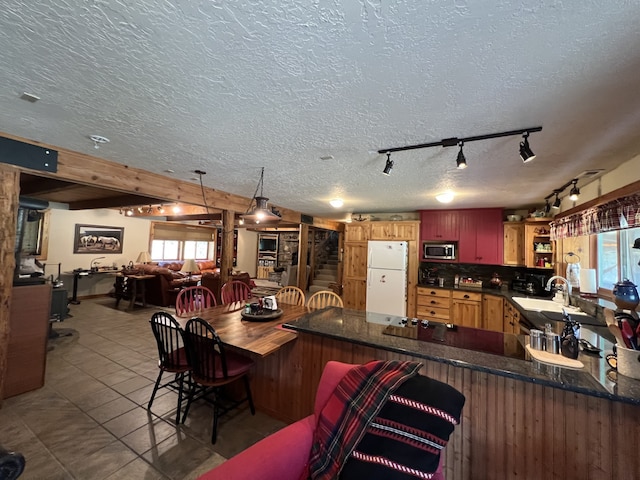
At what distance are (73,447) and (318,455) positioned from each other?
2016mm

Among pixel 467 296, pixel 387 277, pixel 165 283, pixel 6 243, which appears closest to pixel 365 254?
pixel 387 277

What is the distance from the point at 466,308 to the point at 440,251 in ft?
3.48

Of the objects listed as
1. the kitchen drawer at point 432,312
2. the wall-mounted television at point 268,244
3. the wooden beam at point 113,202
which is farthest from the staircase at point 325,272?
the wooden beam at point 113,202

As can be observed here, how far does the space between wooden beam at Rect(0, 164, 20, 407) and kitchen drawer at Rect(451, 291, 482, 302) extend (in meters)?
5.50

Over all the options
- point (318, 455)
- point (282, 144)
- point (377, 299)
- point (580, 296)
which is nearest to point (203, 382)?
point (318, 455)

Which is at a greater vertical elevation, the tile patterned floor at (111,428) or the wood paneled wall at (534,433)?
the wood paneled wall at (534,433)

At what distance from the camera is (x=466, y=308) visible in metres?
4.33

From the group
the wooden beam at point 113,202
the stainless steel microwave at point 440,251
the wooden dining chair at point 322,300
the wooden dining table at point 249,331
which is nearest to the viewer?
the wooden dining table at point 249,331

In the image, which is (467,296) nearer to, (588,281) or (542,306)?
(542,306)

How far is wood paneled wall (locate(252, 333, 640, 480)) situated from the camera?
1197 millimetres

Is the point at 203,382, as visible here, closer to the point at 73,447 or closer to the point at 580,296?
the point at 73,447

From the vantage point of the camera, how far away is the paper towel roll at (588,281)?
295 centimetres

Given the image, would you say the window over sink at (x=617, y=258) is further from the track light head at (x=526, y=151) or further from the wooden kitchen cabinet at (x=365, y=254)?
the wooden kitchen cabinet at (x=365, y=254)

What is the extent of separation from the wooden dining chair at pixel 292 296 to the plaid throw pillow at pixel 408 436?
2.42m
